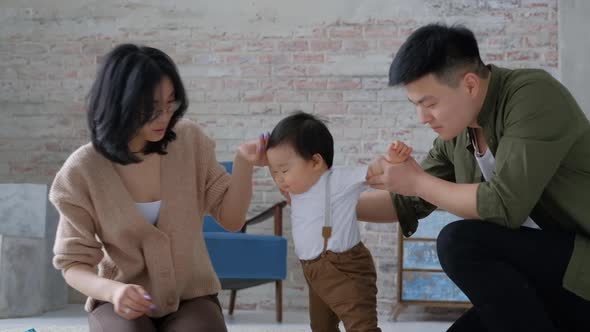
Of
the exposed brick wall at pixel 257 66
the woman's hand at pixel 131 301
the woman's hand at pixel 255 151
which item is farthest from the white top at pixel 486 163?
the exposed brick wall at pixel 257 66

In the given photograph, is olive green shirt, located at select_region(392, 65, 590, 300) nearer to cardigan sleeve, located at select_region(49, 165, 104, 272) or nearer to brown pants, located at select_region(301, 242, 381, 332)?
brown pants, located at select_region(301, 242, 381, 332)

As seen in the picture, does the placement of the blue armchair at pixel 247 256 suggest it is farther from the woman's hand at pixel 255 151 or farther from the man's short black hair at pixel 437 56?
the man's short black hair at pixel 437 56

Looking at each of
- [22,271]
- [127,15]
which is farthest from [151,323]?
[127,15]

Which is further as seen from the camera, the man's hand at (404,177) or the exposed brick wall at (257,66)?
the exposed brick wall at (257,66)

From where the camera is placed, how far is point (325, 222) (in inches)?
93.3

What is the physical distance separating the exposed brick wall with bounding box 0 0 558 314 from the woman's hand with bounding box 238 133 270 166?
295 cm

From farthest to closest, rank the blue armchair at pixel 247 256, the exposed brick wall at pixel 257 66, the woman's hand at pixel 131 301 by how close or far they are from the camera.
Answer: the exposed brick wall at pixel 257 66 < the blue armchair at pixel 247 256 < the woman's hand at pixel 131 301

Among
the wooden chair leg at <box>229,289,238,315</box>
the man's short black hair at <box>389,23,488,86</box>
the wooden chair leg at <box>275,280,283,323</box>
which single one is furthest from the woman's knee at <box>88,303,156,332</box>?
the wooden chair leg at <box>229,289,238,315</box>

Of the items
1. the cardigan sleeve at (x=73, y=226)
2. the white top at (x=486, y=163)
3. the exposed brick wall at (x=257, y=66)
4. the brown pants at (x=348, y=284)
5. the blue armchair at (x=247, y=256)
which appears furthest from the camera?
the exposed brick wall at (x=257, y=66)

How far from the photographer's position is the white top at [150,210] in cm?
211

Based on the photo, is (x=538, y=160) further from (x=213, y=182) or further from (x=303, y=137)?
(x=213, y=182)

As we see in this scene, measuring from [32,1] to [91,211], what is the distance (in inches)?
154

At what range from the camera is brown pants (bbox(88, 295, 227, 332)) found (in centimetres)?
194

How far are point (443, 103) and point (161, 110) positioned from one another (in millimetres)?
695
